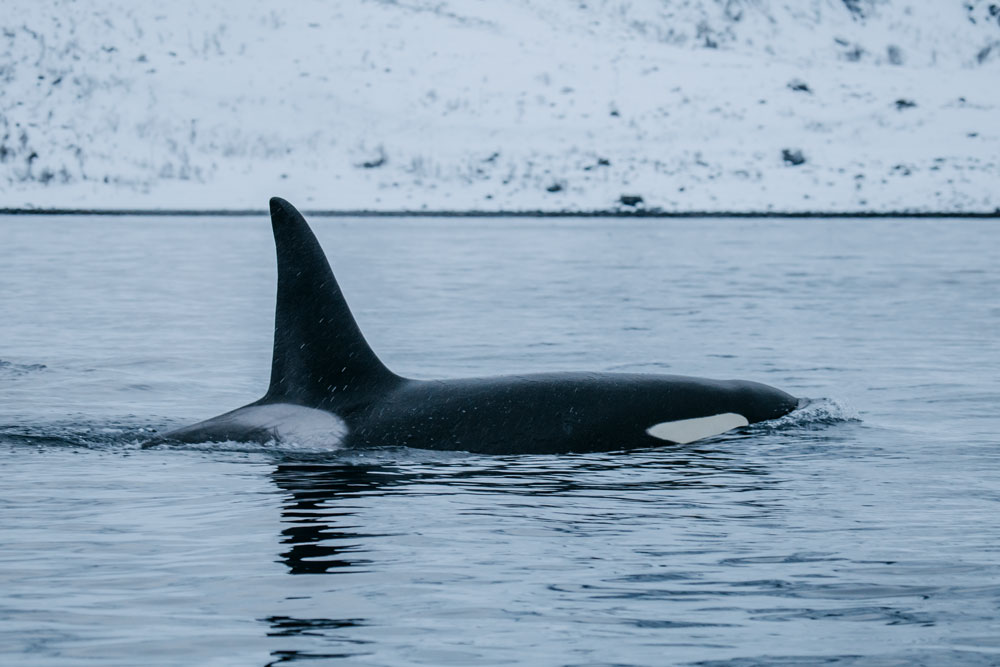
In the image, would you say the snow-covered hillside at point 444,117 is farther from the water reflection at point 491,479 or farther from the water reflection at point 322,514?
the water reflection at point 322,514

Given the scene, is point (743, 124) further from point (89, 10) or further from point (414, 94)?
point (89, 10)

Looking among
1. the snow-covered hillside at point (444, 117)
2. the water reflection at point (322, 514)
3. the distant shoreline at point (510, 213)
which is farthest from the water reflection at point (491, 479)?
the snow-covered hillside at point (444, 117)

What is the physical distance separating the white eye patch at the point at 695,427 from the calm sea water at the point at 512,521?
0.11 metres

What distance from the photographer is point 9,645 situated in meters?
5.68

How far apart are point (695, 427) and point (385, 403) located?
1.93 m

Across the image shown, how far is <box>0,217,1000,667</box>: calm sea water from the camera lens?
5.79 meters

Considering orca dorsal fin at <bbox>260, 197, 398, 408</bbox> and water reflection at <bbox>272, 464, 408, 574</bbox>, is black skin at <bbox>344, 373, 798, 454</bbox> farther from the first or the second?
water reflection at <bbox>272, 464, 408, 574</bbox>

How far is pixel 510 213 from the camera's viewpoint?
6097 centimetres

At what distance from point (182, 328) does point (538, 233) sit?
29.4m

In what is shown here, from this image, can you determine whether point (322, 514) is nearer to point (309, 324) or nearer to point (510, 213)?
point (309, 324)

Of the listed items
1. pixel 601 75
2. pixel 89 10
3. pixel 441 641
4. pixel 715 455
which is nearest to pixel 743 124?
pixel 601 75

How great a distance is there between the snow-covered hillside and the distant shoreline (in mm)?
476

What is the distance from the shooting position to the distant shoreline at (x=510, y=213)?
58.6 meters

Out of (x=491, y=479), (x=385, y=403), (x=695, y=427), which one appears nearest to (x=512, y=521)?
(x=491, y=479)
